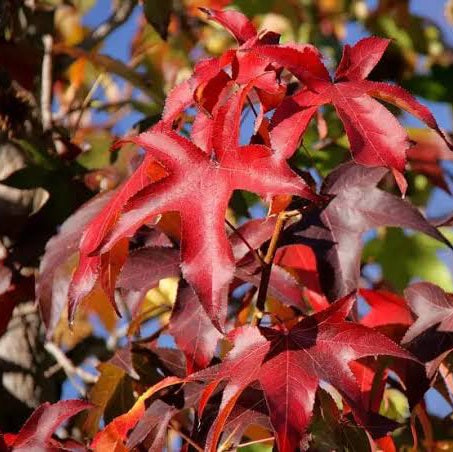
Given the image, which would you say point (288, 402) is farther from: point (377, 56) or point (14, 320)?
point (14, 320)

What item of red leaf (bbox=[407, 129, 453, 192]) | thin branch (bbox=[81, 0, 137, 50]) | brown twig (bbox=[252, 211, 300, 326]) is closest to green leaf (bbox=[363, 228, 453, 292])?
red leaf (bbox=[407, 129, 453, 192])

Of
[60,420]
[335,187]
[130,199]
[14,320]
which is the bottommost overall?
[14,320]

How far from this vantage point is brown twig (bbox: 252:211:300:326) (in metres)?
1.02

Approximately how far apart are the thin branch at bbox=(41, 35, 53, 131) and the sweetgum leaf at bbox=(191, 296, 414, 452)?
0.98m

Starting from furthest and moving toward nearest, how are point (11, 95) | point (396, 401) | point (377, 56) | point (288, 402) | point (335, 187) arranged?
1. point (11, 95)
2. point (396, 401)
3. point (335, 187)
4. point (377, 56)
5. point (288, 402)

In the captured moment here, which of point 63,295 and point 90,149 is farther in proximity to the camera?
point 90,149

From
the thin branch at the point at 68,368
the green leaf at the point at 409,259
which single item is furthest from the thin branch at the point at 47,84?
the green leaf at the point at 409,259

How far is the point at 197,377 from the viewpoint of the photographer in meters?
0.92

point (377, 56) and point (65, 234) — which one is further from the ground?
point (377, 56)

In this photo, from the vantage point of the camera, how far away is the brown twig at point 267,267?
1.02 metres

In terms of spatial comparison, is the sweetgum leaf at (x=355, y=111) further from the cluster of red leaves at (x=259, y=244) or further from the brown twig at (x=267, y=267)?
the brown twig at (x=267, y=267)

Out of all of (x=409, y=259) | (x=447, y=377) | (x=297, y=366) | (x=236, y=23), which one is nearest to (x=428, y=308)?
(x=447, y=377)

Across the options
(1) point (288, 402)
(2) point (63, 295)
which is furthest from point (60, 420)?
(1) point (288, 402)

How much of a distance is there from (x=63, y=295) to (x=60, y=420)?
0.22 meters
